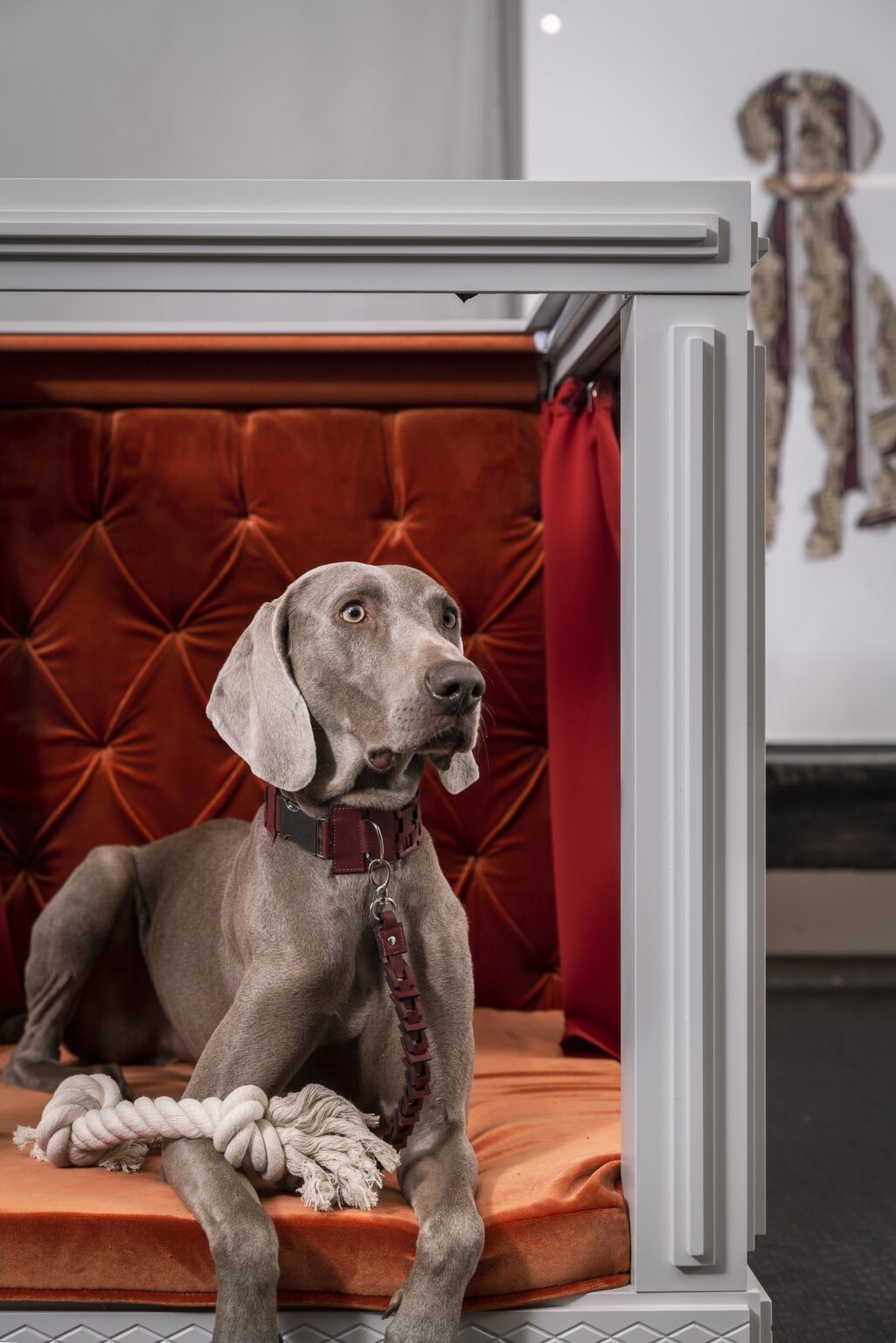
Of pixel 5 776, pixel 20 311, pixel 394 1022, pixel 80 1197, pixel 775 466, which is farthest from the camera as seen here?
pixel 775 466

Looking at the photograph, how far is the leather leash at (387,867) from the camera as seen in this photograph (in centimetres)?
127

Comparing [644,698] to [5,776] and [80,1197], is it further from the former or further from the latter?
[5,776]

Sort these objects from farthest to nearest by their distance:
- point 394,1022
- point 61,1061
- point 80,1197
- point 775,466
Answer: point 775,466 → point 61,1061 → point 394,1022 → point 80,1197

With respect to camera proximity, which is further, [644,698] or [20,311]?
[20,311]

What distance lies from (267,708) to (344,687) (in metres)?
0.09

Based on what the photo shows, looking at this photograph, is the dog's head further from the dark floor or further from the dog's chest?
the dark floor

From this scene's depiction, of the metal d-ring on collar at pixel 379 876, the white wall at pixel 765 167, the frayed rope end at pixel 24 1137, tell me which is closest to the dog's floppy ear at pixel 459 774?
the metal d-ring on collar at pixel 379 876

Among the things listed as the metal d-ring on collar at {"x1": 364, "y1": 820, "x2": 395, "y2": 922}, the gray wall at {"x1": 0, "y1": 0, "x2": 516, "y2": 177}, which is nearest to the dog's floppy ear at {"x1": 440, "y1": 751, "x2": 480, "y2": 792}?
the metal d-ring on collar at {"x1": 364, "y1": 820, "x2": 395, "y2": 922}

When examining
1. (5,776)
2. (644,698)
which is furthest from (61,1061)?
(644,698)

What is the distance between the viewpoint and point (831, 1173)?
7.04 ft

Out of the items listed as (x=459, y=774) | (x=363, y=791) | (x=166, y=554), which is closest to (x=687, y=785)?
(x=459, y=774)

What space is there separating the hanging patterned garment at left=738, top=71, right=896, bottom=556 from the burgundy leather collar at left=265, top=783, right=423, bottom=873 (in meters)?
2.23

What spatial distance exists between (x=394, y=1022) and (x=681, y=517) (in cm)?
69

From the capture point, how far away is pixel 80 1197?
1.25 meters
